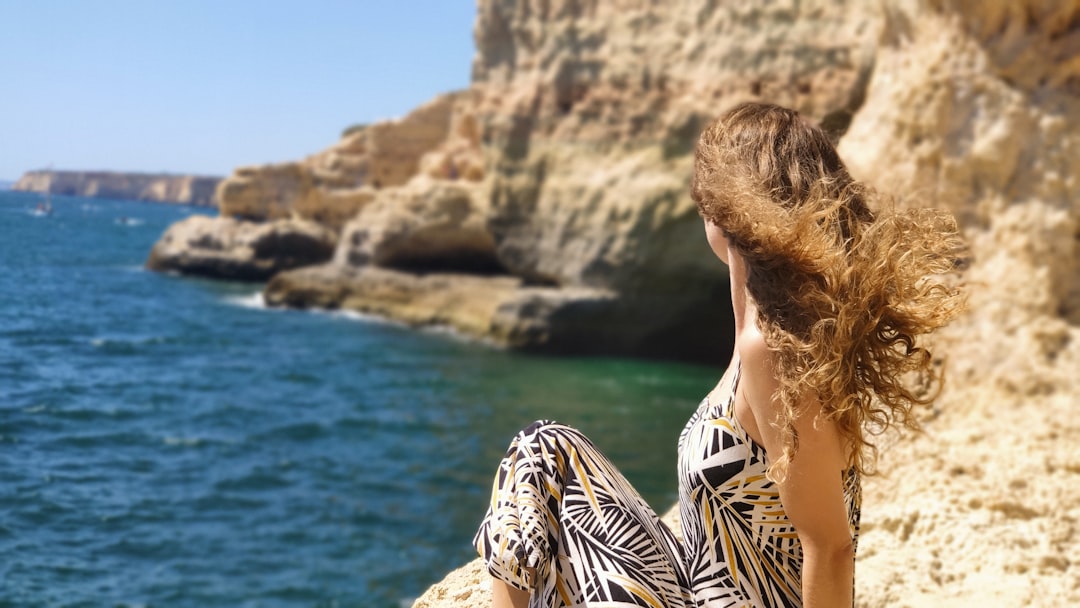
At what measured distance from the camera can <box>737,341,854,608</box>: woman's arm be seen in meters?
1.66

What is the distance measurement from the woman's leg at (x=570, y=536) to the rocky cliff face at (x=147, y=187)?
120 m

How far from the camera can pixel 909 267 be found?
1.81 m

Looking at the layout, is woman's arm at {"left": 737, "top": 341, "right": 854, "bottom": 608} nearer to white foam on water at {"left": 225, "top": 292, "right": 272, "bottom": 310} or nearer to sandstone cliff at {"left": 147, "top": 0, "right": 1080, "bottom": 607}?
sandstone cliff at {"left": 147, "top": 0, "right": 1080, "bottom": 607}

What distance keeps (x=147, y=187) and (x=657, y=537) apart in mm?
138676

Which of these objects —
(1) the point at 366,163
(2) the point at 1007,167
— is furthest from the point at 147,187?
(2) the point at 1007,167

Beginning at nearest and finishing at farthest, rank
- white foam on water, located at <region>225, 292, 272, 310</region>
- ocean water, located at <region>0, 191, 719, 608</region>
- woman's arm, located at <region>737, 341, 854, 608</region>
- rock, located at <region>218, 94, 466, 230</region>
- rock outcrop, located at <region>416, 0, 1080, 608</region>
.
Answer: woman's arm, located at <region>737, 341, 854, 608</region> → rock outcrop, located at <region>416, 0, 1080, 608</region> → ocean water, located at <region>0, 191, 719, 608</region> → white foam on water, located at <region>225, 292, 272, 310</region> → rock, located at <region>218, 94, 466, 230</region>

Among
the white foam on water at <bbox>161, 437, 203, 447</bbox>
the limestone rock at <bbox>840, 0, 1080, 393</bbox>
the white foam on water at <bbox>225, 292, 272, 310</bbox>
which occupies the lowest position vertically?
the white foam on water at <bbox>161, 437, 203, 447</bbox>

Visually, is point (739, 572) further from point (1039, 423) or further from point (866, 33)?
point (866, 33)

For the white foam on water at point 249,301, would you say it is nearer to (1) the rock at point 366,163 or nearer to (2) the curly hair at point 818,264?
(1) the rock at point 366,163

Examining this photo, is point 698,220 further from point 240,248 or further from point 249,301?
point 240,248

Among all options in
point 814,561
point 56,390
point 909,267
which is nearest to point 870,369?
point 909,267

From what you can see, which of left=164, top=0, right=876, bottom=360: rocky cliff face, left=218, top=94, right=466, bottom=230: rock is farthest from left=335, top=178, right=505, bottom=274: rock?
left=218, top=94, right=466, bottom=230: rock

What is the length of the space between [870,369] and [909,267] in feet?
0.68

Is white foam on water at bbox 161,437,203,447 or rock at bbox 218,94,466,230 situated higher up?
rock at bbox 218,94,466,230
